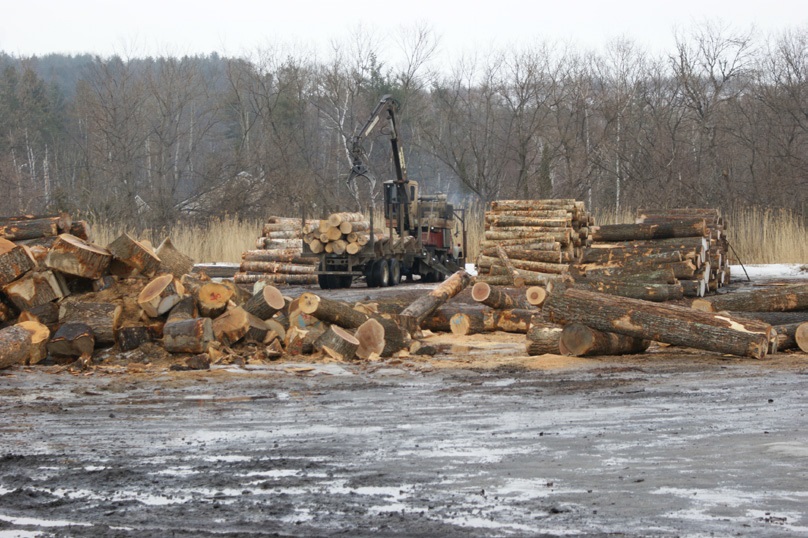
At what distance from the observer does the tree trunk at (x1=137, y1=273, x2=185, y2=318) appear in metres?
11.0

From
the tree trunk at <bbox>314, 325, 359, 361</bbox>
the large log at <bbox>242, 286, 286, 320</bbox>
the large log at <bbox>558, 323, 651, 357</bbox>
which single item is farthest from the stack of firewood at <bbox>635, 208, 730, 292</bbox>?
the large log at <bbox>242, 286, 286, 320</bbox>

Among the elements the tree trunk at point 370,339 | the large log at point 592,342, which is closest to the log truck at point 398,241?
the tree trunk at point 370,339

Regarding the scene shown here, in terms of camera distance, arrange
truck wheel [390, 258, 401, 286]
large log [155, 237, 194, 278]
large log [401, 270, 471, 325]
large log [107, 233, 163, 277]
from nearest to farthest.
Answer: large log [107, 233, 163, 277] < large log [155, 237, 194, 278] < large log [401, 270, 471, 325] < truck wheel [390, 258, 401, 286]

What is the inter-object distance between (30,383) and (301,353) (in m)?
2.96

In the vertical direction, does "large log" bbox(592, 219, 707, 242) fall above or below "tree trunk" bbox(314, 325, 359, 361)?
above

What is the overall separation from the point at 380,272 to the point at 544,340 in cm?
1182

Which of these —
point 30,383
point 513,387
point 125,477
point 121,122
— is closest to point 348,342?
point 513,387

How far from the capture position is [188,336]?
1032 centimetres

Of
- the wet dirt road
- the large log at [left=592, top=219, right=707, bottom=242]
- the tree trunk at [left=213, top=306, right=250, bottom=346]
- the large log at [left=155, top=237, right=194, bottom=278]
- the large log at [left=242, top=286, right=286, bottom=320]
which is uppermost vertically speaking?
the large log at [left=592, top=219, right=707, bottom=242]

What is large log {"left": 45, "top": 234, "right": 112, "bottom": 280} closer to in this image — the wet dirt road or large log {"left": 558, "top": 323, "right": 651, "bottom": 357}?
the wet dirt road

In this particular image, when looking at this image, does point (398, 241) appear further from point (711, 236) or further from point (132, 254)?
point (132, 254)

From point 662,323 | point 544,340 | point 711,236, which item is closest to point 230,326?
point 544,340

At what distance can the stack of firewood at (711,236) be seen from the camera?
60.7 feet

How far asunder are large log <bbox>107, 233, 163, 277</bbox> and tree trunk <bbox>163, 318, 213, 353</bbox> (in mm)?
1524
